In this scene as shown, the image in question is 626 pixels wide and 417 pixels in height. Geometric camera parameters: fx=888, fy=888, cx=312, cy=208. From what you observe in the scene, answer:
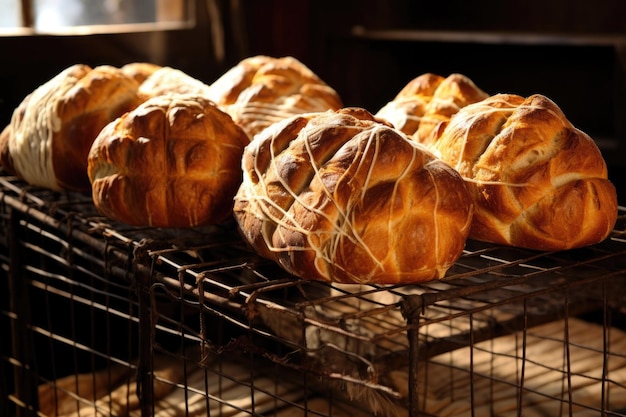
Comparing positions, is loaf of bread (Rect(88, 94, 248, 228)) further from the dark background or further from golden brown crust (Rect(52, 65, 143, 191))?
the dark background

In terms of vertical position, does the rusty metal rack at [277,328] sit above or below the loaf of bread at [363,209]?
below

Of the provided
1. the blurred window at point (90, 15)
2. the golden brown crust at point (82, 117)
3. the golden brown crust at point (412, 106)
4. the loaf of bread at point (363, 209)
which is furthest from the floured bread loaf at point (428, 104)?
the blurred window at point (90, 15)

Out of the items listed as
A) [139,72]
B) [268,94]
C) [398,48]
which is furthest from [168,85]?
[398,48]

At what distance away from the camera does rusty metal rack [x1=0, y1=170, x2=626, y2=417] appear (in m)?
1.27

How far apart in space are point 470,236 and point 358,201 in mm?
299

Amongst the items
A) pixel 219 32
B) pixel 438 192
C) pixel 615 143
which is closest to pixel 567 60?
pixel 615 143

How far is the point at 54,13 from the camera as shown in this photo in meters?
2.70

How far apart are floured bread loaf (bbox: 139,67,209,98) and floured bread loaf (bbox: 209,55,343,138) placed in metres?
0.04

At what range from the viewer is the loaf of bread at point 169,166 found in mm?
1451

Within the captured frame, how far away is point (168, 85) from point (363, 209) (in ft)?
2.67

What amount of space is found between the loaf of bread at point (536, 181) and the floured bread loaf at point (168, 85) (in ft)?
2.30

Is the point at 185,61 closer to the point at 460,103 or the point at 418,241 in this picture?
the point at 460,103

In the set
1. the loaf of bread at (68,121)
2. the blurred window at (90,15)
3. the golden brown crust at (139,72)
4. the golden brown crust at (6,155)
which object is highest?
the blurred window at (90,15)

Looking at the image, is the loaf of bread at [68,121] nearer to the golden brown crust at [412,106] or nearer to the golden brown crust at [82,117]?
the golden brown crust at [82,117]
